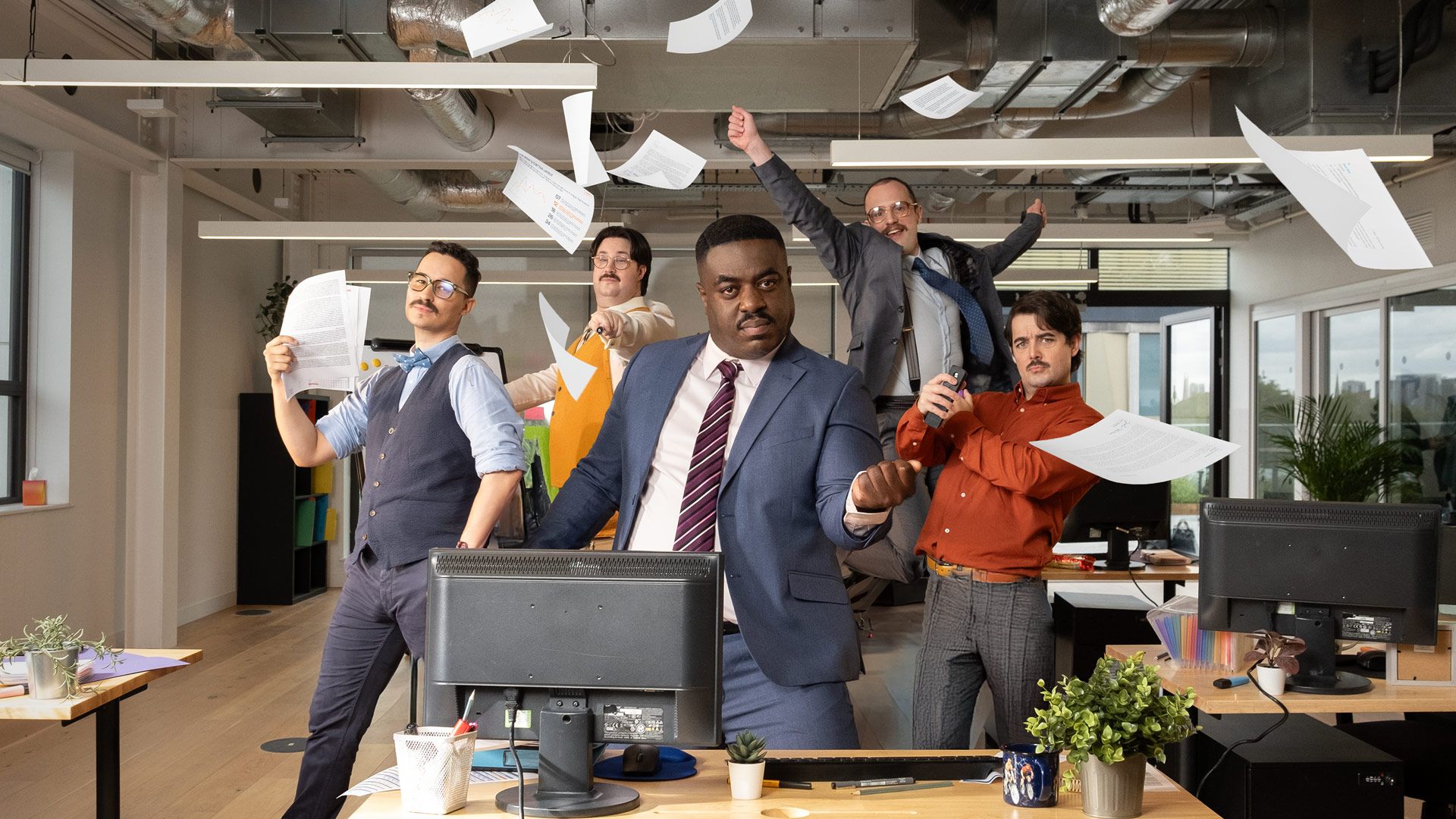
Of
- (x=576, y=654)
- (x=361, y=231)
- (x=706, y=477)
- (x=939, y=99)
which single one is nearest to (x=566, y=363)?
(x=706, y=477)

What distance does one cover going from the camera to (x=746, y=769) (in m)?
1.87

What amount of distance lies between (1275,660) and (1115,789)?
1.35m

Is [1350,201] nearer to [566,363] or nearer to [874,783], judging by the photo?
[874,783]

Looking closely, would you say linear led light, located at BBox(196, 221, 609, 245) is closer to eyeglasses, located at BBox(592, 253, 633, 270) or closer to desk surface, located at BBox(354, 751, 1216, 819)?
eyeglasses, located at BBox(592, 253, 633, 270)

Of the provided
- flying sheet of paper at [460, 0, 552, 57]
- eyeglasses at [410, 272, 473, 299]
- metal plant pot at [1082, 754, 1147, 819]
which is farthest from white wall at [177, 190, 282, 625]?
metal plant pot at [1082, 754, 1147, 819]

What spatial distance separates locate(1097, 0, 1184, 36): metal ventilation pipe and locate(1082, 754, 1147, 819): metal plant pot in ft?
12.2

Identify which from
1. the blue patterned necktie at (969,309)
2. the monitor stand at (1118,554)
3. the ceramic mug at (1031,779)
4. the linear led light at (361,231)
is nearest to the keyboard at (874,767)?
the ceramic mug at (1031,779)

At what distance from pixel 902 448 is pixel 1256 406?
892cm

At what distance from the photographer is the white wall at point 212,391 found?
27.7ft

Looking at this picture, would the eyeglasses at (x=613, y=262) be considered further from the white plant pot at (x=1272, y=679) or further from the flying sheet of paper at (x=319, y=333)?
the white plant pot at (x=1272, y=679)

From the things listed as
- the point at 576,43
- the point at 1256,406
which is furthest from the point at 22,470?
the point at 1256,406

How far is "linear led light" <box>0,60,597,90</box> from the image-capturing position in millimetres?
4258

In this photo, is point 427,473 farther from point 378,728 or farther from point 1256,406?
point 1256,406

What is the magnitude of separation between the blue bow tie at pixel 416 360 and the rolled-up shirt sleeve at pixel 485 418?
0.32ft
